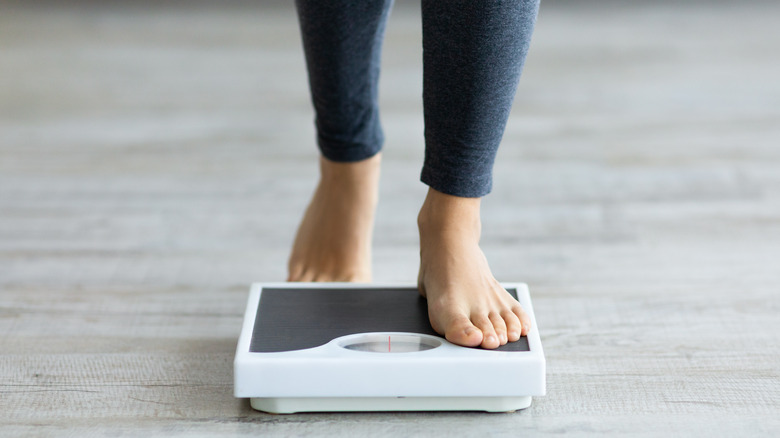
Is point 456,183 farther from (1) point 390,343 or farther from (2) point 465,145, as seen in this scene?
(1) point 390,343

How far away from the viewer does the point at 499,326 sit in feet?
2.96

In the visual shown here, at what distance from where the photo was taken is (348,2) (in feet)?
3.41

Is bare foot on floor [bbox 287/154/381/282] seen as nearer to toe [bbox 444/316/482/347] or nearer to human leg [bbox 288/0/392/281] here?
human leg [bbox 288/0/392/281]

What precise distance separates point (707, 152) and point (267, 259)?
3.35 ft

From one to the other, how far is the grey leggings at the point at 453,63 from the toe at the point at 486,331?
5.7 inches

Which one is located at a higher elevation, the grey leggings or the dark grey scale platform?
the grey leggings

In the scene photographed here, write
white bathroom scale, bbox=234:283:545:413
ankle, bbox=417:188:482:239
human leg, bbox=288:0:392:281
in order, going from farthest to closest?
1. human leg, bbox=288:0:392:281
2. ankle, bbox=417:188:482:239
3. white bathroom scale, bbox=234:283:545:413

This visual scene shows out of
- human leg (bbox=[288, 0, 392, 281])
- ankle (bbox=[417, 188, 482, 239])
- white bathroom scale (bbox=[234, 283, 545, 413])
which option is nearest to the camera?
white bathroom scale (bbox=[234, 283, 545, 413])

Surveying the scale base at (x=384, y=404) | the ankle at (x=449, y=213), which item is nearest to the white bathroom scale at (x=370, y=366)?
the scale base at (x=384, y=404)

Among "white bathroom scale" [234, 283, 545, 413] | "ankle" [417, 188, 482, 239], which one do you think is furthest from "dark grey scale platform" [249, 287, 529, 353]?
"ankle" [417, 188, 482, 239]

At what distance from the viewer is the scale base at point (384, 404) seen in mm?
881

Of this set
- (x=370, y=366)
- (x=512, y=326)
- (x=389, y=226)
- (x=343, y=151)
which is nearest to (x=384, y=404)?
(x=370, y=366)

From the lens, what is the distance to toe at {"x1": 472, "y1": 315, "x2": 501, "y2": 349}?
88 centimetres

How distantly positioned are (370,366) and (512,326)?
A: 17 centimetres
